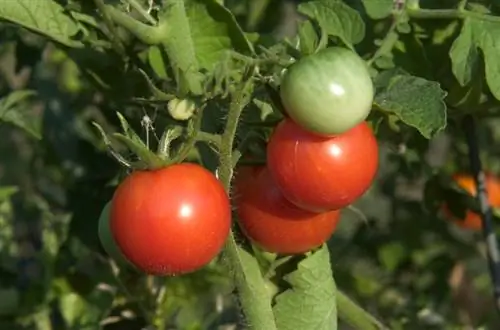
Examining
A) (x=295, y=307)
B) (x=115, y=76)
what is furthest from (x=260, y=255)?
(x=115, y=76)

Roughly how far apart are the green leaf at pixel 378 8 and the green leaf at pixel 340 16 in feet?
0.12

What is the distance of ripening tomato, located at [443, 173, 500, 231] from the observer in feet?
6.02

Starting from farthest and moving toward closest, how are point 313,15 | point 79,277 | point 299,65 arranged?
point 79,277, point 313,15, point 299,65

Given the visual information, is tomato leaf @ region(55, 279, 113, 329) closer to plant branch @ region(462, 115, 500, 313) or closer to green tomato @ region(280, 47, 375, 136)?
plant branch @ region(462, 115, 500, 313)

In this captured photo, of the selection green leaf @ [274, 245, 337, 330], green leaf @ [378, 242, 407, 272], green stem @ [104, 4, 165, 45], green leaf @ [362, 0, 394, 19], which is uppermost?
green stem @ [104, 4, 165, 45]

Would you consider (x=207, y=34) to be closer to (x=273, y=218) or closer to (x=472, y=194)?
(x=273, y=218)

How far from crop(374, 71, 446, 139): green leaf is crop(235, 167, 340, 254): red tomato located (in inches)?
6.3

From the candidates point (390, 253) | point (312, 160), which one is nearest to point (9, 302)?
point (390, 253)

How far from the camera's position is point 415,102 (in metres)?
1.20

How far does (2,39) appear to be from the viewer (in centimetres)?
192

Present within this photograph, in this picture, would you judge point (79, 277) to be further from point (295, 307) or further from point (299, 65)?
point (299, 65)

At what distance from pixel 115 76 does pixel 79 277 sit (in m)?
0.39

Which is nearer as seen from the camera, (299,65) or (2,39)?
(299,65)

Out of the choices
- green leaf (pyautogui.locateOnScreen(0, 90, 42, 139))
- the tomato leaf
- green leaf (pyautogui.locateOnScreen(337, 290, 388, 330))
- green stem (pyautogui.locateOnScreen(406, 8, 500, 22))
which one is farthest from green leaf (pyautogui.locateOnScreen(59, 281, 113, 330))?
green stem (pyautogui.locateOnScreen(406, 8, 500, 22))
